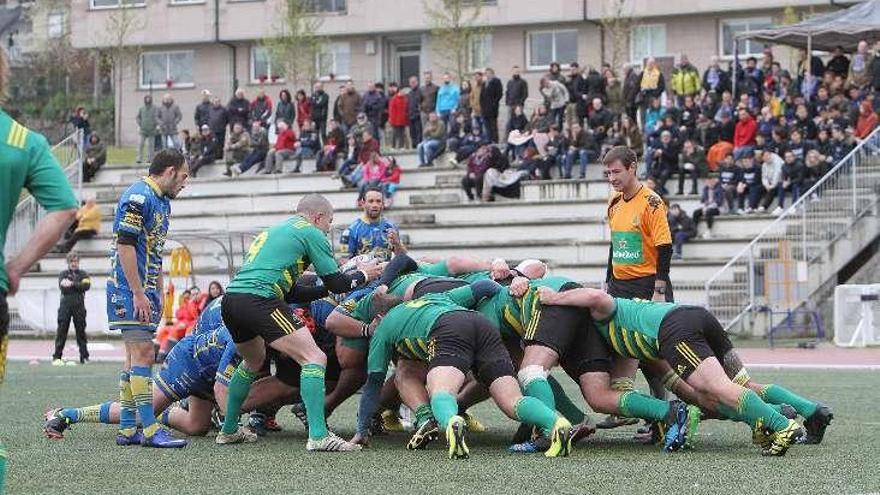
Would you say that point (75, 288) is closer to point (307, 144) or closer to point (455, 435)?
point (307, 144)

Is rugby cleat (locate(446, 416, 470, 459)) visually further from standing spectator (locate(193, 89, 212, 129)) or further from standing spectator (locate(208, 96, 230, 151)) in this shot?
standing spectator (locate(193, 89, 212, 129))

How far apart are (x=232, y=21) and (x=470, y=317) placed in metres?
40.8

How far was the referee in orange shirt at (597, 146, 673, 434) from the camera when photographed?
39.8 feet

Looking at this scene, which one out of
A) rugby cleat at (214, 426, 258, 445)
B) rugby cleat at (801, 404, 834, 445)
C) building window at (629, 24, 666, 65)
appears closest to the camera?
rugby cleat at (801, 404, 834, 445)

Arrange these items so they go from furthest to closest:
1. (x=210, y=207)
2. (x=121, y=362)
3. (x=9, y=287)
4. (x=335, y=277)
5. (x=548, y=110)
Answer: (x=210, y=207) → (x=548, y=110) → (x=121, y=362) → (x=335, y=277) → (x=9, y=287)

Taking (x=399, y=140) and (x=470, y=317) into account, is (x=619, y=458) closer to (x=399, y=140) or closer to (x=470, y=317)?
(x=470, y=317)

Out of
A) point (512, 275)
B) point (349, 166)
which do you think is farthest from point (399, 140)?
point (512, 275)

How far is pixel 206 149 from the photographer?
36.8 m

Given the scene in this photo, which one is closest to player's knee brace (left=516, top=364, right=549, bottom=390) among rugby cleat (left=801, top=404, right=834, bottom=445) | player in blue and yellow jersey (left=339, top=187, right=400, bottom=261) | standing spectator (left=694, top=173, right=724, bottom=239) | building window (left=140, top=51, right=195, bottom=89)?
rugby cleat (left=801, top=404, right=834, bottom=445)

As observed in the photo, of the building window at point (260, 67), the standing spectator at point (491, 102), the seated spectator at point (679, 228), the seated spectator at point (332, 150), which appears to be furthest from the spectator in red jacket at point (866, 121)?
the building window at point (260, 67)

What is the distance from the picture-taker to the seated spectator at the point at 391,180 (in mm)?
32281

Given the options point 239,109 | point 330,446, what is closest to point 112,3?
point 239,109

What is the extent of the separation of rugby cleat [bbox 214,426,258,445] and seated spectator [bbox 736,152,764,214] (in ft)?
60.4

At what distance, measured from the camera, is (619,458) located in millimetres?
9852
